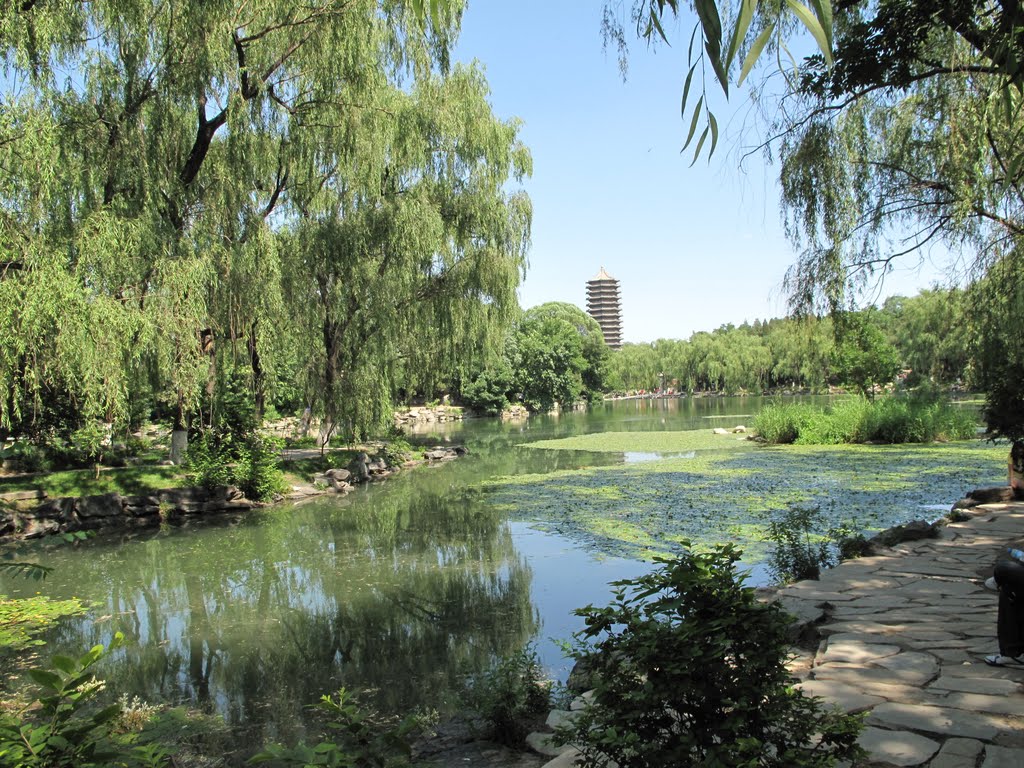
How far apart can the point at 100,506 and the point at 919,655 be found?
10684 millimetres

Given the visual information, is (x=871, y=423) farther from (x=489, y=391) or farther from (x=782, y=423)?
(x=489, y=391)

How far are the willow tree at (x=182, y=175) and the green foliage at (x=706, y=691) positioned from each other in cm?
605

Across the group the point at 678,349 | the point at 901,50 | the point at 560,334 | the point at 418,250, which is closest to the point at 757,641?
the point at 901,50

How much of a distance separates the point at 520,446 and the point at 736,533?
14.4 meters

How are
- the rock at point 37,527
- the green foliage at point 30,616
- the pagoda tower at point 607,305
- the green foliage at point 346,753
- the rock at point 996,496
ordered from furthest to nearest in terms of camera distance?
the pagoda tower at point 607,305
the rock at point 37,527
the rock at point 996,496
the green foliage at point 30,616
the green foliage at point 346,753

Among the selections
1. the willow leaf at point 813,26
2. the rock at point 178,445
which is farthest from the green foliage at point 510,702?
the rock at point 178,445

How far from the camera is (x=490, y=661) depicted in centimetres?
449

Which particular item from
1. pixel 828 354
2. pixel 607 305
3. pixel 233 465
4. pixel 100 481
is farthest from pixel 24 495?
pixel 607 305

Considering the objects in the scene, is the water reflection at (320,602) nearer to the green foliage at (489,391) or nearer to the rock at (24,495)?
the rock at (24,495)

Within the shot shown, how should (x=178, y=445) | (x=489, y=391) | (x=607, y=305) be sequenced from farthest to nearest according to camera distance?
(x=607, y=305), (x=489, y=391), (x=178, y=445)

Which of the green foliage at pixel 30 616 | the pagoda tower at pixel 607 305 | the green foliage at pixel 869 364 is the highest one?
the pagoda tower at pixel 607 305

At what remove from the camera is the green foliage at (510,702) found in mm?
3262

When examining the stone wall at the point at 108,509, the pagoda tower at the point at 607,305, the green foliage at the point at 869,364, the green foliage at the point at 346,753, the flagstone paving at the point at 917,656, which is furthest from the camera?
the pagoda tower at the point at 607,305

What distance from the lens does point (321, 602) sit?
20.2ft
